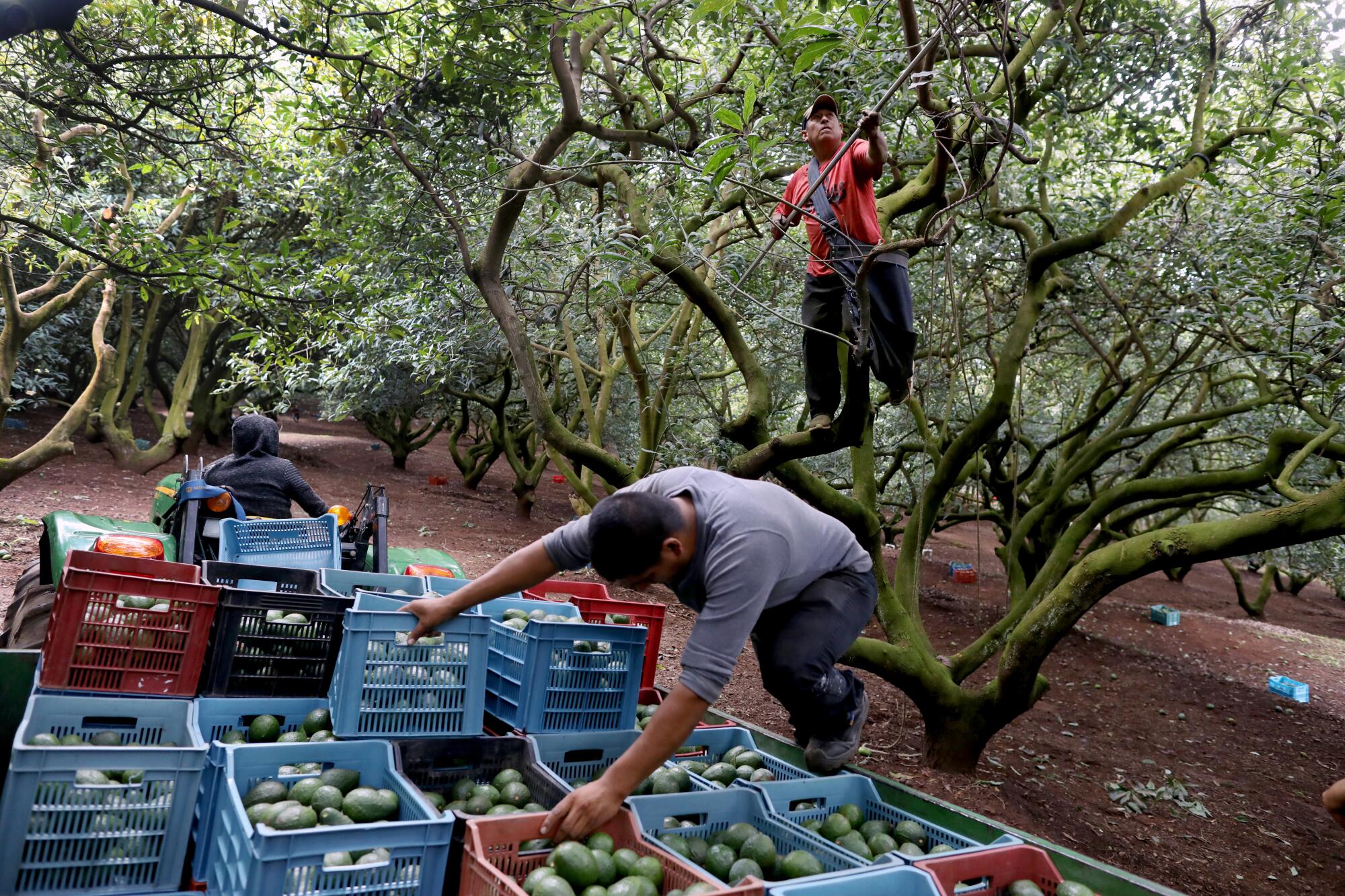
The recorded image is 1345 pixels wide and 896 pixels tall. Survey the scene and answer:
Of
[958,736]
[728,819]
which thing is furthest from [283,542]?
[958,736]

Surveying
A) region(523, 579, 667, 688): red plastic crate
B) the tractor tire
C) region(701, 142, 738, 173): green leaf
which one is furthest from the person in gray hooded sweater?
Answer: region(701, 142, 738, 173): green leaf

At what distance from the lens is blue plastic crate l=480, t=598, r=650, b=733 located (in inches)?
128

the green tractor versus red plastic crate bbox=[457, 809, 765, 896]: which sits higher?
the green tractor

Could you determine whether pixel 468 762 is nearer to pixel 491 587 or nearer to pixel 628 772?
pixel 491 587

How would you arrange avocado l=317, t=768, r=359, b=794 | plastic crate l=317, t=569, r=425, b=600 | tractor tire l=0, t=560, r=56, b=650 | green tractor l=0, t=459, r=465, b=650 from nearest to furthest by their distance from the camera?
avocado l=317, t=768, r=359, b=794
plastic crate l=317, t=569, r=425, b=600
tractor tire l=0, t=560, r=56, b=650
green tractor l=0, t=459, r=465, b=650

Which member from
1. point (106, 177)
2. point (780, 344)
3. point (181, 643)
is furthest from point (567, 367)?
point (181, 643)

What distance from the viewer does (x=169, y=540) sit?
5105mm

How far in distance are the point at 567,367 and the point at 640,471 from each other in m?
5.38

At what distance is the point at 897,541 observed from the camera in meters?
19.4

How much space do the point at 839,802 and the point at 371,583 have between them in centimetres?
240

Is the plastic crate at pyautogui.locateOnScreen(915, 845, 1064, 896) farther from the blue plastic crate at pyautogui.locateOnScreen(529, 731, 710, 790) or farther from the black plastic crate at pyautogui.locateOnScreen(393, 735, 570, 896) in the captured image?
the black plastic crate at pyautogui.locateOnScreen(393, 735, 570, 896)

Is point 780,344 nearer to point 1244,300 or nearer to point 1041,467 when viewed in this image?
point 1244,300

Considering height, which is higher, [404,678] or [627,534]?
[627,534]

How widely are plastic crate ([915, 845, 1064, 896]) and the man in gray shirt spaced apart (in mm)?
803
